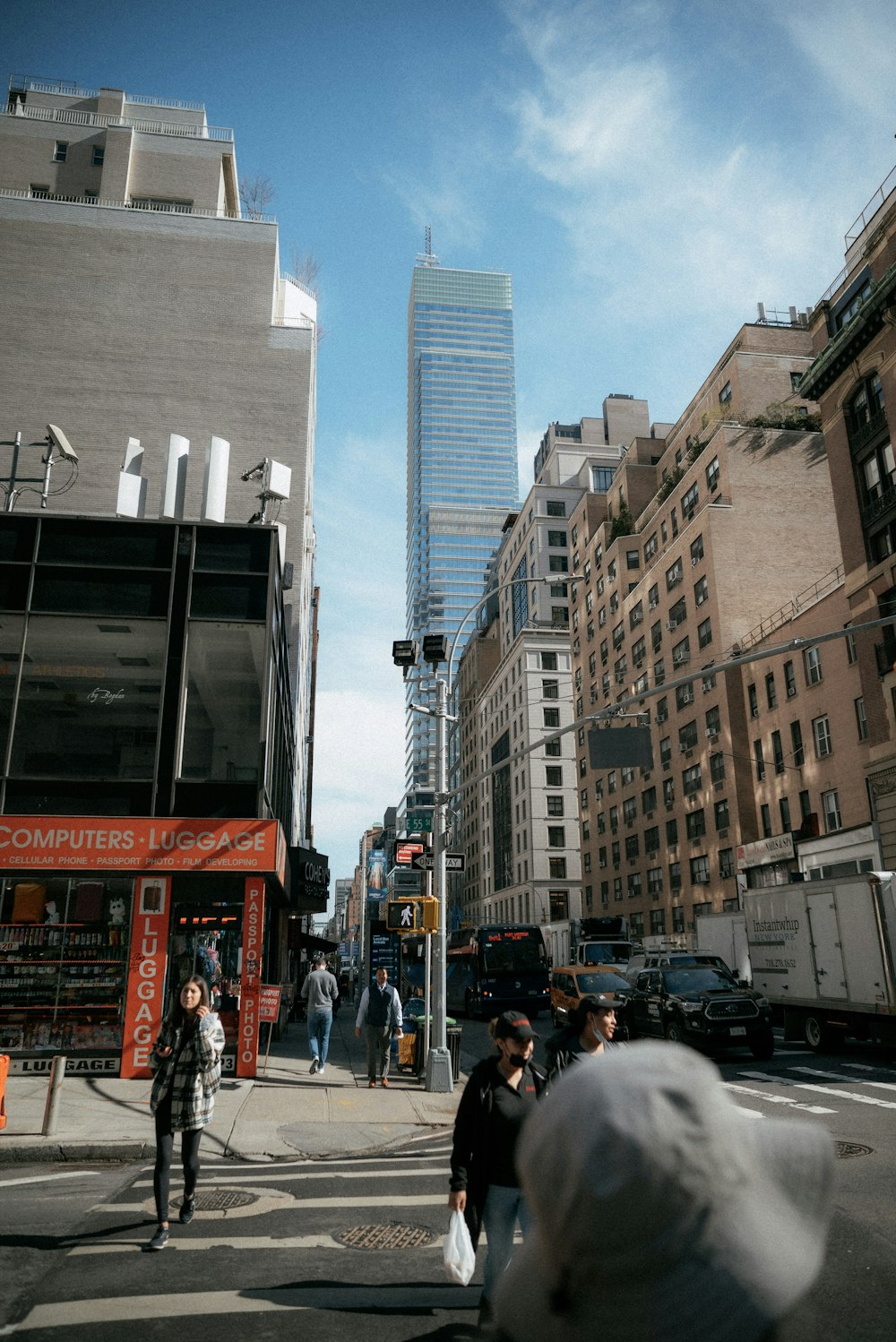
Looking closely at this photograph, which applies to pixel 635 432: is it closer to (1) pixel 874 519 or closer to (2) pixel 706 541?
(2) pixel 706 541

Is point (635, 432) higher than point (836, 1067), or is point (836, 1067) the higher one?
point (635, 432)

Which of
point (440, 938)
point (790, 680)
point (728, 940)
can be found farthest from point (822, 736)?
point (440, 938)

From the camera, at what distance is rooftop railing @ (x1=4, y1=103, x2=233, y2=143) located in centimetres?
4159

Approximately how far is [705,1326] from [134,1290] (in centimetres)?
618

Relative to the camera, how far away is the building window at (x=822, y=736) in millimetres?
41500

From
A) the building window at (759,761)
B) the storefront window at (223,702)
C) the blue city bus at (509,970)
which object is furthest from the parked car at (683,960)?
the building window at (759,761)

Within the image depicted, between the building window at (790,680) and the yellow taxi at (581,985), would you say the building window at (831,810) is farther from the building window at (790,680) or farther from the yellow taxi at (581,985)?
the yellow taxi at (581,985)

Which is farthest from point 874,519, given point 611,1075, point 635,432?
point 635,432

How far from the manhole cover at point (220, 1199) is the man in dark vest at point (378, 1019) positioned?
7351mm

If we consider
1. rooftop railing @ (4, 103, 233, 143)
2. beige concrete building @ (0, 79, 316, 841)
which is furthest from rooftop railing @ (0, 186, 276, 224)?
rooftop railing @ (4, 103, 233, 143)

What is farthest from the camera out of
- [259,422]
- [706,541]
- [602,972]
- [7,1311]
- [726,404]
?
[726,404]

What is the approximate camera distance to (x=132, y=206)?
3953 cm

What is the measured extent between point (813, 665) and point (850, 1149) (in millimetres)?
35507

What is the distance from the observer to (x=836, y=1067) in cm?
1741
